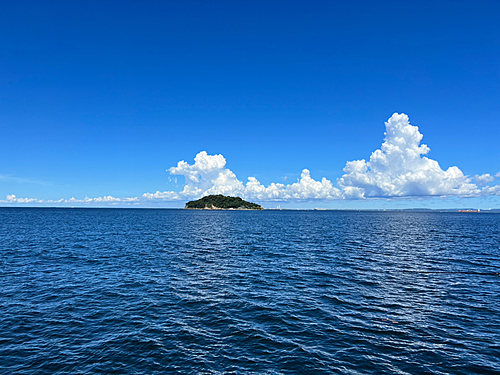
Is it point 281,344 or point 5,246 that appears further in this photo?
point 5,246

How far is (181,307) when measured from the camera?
23.4 metres

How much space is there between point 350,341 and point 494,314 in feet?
43.7

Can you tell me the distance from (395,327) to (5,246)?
6401 centimetres

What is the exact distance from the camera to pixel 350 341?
18.0m

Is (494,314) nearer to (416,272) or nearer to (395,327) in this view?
(395,327)

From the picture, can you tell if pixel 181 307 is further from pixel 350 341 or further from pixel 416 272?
pixel 416 272

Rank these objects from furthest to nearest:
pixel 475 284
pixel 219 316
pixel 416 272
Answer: pixel 416 272, pixel 475 284, pixel 219 316

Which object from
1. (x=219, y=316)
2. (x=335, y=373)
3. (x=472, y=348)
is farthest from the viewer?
(x=219, y=316)

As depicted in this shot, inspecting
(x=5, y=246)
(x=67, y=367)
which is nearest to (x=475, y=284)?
(x=67, y=367)

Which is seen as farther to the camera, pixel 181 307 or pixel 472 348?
pixel 181 307

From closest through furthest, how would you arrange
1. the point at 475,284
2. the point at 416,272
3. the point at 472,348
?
the point at 472,348, the point at 475,284, the point at 416,272

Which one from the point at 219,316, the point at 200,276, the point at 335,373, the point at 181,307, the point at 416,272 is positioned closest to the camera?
the point at 335,373

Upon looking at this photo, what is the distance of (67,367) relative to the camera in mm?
14930

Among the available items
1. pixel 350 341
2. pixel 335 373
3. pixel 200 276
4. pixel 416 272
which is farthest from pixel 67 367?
pixel 416 272
